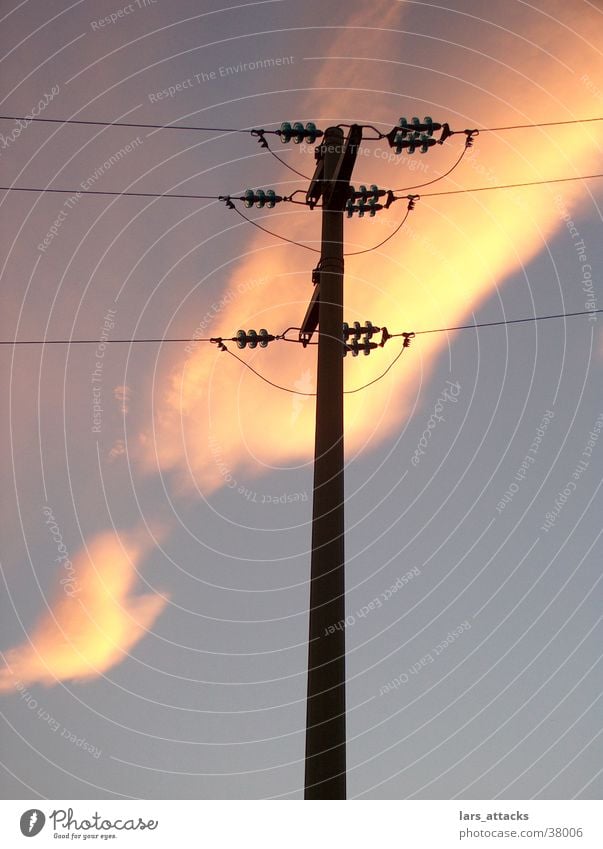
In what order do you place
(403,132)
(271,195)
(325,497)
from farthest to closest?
(271,195) → (403,132) → (325,497)

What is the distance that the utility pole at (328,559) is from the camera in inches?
239

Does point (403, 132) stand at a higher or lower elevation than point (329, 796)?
higher

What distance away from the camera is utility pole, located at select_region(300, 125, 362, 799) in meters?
6.07

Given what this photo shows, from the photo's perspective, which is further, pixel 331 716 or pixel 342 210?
pixel 342 210

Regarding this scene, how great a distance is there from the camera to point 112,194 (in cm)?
1170

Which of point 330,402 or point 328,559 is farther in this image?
point 330,402

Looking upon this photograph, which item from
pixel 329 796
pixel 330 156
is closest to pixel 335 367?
pixel 330 156

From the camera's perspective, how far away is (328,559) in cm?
657

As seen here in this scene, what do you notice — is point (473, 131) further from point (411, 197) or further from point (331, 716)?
point (331, 716)

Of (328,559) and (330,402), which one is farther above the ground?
(330,402)
